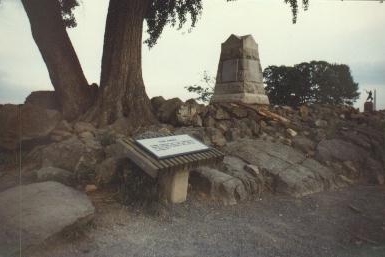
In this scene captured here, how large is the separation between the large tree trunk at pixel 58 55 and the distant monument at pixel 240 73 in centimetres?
345

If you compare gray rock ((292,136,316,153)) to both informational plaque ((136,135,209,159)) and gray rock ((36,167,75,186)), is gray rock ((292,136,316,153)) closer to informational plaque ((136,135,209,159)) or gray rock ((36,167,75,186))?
informational plaque ((136,135,209,159))

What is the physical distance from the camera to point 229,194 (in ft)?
13.9

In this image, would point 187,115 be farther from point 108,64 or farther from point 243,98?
point 243,98

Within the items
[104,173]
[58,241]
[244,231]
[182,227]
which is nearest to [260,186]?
[244,231]

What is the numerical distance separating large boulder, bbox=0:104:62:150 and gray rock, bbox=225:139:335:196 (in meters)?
2.98

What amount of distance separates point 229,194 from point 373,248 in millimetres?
1660

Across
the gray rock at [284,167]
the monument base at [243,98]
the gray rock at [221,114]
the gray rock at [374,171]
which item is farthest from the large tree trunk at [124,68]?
the gray rock at [374,171]

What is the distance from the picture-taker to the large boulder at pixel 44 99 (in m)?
6.56

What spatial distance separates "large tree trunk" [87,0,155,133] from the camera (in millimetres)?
6203

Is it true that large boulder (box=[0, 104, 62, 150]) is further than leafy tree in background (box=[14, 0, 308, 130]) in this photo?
No

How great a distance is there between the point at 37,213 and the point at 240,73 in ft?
20.6

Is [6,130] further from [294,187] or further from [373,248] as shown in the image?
[373,248]

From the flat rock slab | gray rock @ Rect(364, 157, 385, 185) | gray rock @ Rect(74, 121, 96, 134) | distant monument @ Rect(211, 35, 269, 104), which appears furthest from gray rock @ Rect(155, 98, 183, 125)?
gray rock @ Rect(364, 157, 385, 185)

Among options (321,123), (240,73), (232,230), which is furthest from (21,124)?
(321,123)
